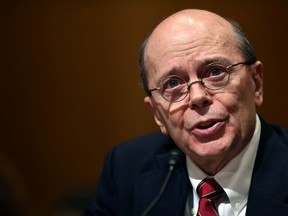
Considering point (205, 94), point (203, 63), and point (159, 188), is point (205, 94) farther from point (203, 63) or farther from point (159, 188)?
point (159, 188)

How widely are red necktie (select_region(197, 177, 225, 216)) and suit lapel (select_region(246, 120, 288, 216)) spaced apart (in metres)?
0.12

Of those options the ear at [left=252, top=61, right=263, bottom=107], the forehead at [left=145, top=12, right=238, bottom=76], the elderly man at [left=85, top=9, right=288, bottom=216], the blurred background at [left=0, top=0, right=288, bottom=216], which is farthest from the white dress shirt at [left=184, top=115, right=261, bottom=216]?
the blurred background at [left=0, top=0, right=288, bottom=216]

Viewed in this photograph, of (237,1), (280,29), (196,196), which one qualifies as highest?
(237,1)

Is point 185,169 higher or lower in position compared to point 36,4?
lower

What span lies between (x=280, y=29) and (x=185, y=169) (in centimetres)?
181

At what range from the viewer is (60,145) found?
364 cm

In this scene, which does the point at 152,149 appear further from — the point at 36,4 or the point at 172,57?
the point at 36,4

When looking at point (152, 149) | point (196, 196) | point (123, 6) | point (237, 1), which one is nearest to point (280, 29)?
point (237, 1)

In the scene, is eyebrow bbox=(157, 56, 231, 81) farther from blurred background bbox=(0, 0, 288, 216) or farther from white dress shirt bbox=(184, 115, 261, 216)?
blurred background bbox=(0, 0, 288, 216)

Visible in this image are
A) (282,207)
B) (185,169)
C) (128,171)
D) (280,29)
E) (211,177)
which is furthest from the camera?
(280,29)

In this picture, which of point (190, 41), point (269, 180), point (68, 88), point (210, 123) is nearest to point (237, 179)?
point (269, 180)

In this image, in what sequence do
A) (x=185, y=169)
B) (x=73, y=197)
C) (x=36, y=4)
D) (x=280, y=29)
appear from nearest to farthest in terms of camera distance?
(x=185, y=169)
(x=73, y=197)
(x=280, y=29)
(x=36, y=4)

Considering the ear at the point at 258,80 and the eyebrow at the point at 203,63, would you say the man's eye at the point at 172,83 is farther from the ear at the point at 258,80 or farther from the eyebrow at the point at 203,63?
the ear at the point at 258,80

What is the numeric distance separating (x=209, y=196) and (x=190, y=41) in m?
0.56
